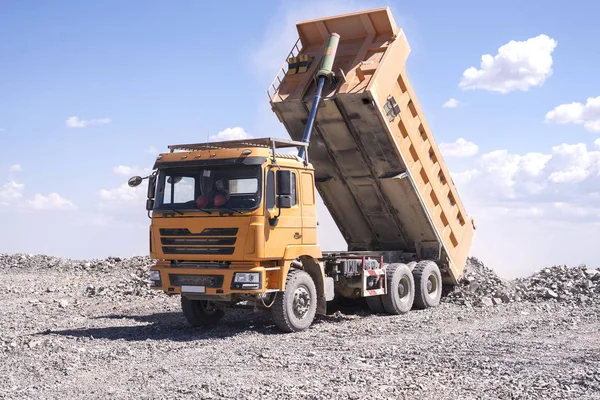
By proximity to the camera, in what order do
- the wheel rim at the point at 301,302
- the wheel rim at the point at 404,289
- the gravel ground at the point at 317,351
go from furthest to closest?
the wheel rim at the point at 404,289
the wheel rim at the point at 301,302
the gravel ground at the point at 317,351

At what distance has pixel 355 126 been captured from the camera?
11625mm

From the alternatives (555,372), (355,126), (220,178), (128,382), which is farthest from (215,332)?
(555,372)

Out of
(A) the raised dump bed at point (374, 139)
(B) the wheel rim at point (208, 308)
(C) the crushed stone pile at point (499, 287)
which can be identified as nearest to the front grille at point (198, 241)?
(B) the wheel rim at point (208, 308)

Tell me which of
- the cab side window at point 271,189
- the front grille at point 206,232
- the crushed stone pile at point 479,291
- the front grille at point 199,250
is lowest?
the crushed stone pile at point 479,291

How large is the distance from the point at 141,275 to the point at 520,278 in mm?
9699

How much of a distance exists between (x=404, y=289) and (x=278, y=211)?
4081 millimetres

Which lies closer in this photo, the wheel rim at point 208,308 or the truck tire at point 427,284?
the wheel rim at point 208,308

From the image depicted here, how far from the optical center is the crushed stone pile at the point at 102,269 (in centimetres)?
1553

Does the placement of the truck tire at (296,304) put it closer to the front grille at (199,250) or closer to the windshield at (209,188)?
the front grille at (199,250)

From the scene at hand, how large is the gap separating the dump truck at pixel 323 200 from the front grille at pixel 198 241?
0.02 m

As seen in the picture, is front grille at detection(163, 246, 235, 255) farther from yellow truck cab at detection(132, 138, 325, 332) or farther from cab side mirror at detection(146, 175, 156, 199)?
cab side mirror at detection(146, 175, 156, 199)

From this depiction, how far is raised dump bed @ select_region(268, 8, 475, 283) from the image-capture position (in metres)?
11.4

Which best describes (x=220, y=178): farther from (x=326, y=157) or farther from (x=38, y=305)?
(x=38, y=305)

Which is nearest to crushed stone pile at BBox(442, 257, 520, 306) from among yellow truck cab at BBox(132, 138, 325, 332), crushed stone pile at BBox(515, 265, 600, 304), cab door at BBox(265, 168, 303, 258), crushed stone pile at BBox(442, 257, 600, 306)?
crushed stone pile at BBox(442, 257, 600, 306)
